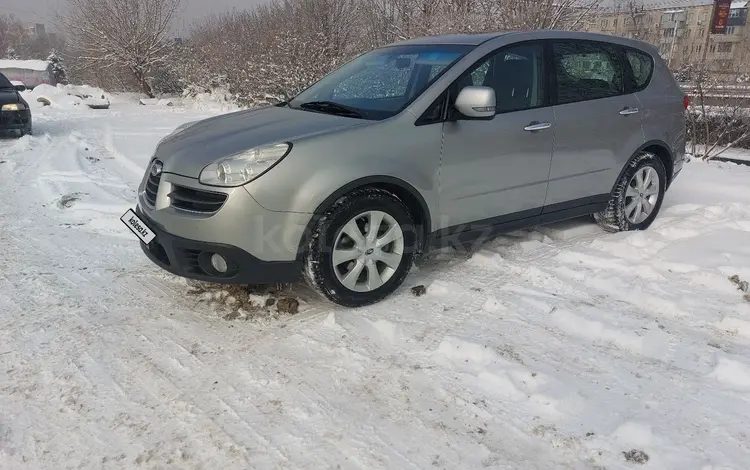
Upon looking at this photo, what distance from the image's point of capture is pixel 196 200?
10.2ft

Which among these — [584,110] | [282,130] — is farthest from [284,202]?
[584,110]

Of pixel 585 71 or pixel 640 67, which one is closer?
pixel 585 71

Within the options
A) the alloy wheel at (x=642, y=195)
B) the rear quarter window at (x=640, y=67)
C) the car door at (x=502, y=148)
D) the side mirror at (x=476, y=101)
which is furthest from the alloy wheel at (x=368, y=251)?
the rear quarter window at (x=640, y=67)

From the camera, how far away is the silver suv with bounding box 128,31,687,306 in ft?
10.2

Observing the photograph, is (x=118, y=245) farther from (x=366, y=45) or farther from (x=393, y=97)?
(x=366, y=45)

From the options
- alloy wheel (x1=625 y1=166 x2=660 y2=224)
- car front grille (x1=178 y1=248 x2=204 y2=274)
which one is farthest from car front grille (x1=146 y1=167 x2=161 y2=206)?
alloy wheel (x1=625 y1=166 x2=660 y2=224)

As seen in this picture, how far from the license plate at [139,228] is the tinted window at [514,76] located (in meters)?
2.28

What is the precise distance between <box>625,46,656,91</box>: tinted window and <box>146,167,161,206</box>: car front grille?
398cm

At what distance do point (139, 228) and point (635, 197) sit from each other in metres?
4.10

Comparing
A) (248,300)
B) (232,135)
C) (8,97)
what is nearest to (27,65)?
(8,97)

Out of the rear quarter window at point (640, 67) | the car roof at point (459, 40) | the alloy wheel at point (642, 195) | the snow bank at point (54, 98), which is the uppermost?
the car roof at point (459, 40)

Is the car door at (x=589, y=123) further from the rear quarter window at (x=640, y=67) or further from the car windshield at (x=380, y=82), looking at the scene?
the car windshield at (x=380, y=82)

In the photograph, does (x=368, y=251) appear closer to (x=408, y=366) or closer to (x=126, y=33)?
(x=408, y=366)

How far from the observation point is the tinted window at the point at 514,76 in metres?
3.84
